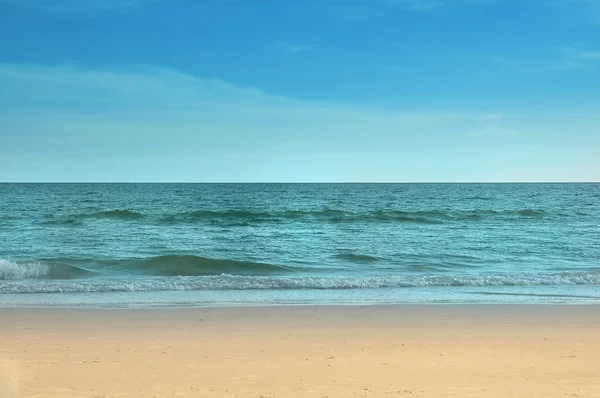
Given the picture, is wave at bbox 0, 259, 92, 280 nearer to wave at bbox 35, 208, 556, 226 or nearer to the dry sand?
the dry sand

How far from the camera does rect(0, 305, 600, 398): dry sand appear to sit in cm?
600

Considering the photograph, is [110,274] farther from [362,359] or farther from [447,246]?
[447,246]

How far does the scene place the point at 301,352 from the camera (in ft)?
24.8

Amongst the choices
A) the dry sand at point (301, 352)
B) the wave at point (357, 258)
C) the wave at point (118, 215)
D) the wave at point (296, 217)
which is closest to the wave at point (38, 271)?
the dry sand at point (301, 352)

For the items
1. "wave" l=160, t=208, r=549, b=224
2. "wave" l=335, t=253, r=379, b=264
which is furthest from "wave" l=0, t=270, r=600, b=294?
"wave" l=160, t=208, r=549, b=224

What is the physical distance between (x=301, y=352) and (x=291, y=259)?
12934 mm

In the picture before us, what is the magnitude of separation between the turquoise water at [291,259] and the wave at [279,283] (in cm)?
3

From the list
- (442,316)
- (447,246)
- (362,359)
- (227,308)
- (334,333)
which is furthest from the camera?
(447,246)

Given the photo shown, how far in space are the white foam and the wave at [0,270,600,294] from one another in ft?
6.97

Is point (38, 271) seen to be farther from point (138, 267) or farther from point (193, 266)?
point (193, 266)

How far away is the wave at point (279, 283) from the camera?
45.1 feet

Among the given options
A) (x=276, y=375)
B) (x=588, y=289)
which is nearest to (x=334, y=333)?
(x=276, y=375)

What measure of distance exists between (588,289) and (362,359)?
381 inches

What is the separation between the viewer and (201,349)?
7.68m
